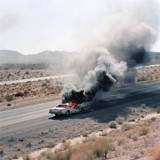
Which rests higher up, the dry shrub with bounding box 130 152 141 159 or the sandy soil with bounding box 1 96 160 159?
the dry shrub with bounding box 130 152 141 159

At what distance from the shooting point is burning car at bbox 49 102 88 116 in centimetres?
2231

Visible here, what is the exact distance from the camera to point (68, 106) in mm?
22906

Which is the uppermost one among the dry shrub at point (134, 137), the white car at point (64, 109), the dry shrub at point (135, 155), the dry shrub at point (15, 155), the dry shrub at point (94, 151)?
the white car at point (64, 109)

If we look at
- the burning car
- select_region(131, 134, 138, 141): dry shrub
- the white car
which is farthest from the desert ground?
the white car

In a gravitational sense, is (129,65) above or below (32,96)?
above

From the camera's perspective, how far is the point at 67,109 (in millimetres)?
22719

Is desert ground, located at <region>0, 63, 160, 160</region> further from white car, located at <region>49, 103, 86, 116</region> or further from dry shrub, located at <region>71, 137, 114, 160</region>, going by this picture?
white car, located at <region>49, 103, 86, 116</region>

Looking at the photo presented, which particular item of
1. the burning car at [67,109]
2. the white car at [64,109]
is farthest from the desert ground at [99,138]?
the white car at [64,109]

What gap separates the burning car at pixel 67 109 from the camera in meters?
22.3

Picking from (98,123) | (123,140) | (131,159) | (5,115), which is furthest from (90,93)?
(131,159)

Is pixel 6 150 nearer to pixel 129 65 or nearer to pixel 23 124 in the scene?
pixel 23 124

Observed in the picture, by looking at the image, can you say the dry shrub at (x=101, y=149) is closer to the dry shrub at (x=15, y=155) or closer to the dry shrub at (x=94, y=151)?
the dry shrub at (x=94, y=151)

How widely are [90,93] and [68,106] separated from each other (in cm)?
377

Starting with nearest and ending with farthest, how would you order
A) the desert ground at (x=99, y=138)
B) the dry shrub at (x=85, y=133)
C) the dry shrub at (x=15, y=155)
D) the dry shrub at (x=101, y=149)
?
the dry shrub at (x=101, y=149) < the desert ground at (x=99, y=138) < the dry shrub at (x=15, y=155) < the dry shrub at (x=85, y=133)
